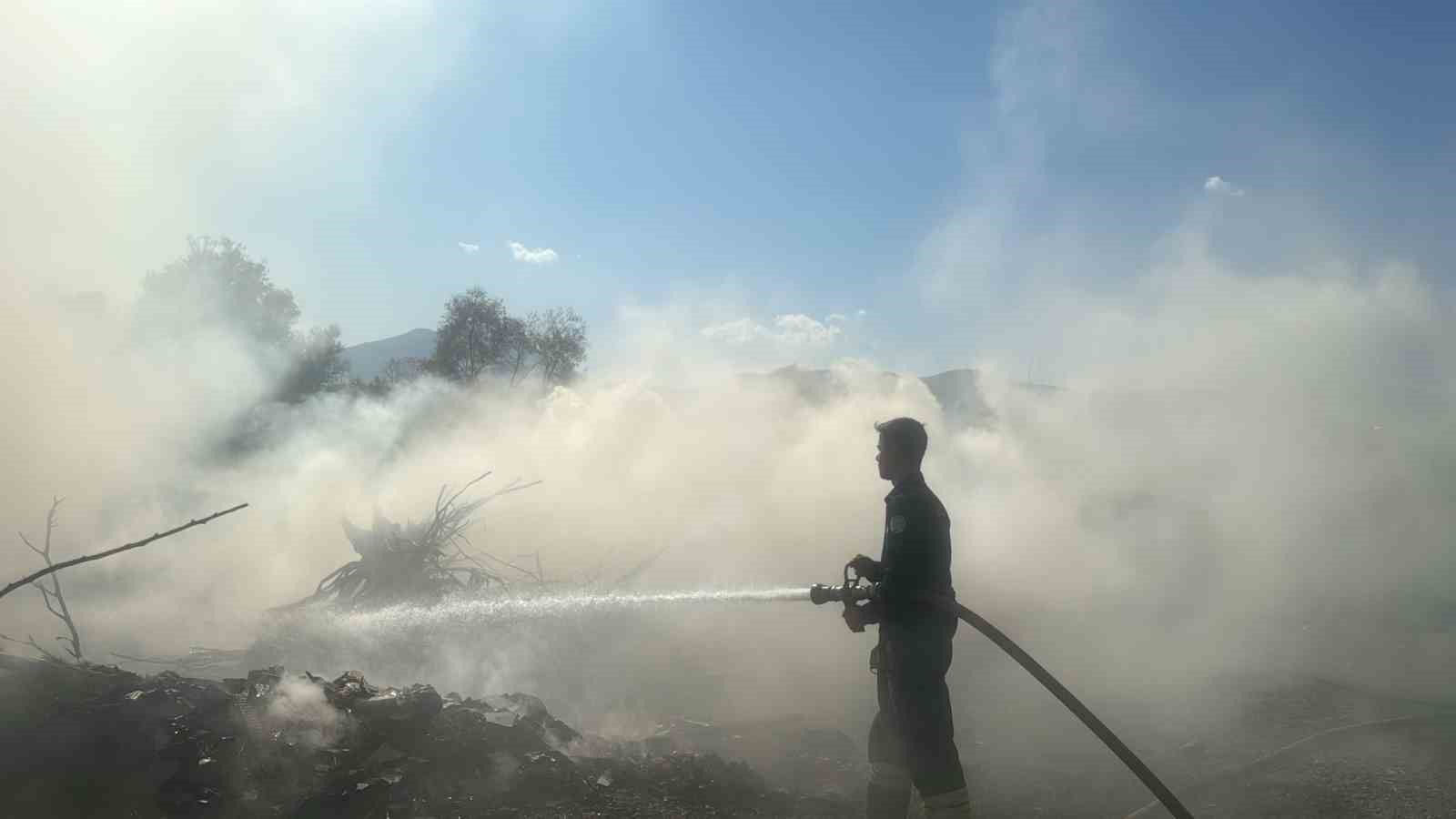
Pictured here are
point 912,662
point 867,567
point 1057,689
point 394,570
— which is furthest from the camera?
point 394,570

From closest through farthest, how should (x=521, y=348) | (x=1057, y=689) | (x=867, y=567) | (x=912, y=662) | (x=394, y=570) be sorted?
(x=912, y=662)
(x=1057, y=689)
(x=867, y=567)
(x=394, y=570)
(x=521, y=348)

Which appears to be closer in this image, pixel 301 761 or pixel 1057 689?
pixel 1057 689

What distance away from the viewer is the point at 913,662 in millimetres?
3750

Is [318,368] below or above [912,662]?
above

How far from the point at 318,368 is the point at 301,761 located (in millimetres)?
25973

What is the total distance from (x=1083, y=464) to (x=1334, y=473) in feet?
17.0

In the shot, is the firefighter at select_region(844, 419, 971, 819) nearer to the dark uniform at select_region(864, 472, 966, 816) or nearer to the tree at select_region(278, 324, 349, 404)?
the dark uniform at select_region(864, 472, 966, 816)

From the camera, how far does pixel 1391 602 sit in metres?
11.0

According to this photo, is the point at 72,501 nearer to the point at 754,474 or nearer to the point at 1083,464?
the point at 754,474

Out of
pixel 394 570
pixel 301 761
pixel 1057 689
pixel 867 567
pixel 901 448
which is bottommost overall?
pixel 301 761

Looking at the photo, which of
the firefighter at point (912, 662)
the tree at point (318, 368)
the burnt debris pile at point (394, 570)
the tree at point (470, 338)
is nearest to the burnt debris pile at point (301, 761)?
the firefighter at point (912, 662)

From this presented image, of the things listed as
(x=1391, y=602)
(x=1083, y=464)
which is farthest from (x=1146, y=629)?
(x=1083, y=464)

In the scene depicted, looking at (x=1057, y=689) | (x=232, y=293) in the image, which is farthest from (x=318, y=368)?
(x=1057, y=689)

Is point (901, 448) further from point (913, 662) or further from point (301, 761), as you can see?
point (301, 761)
